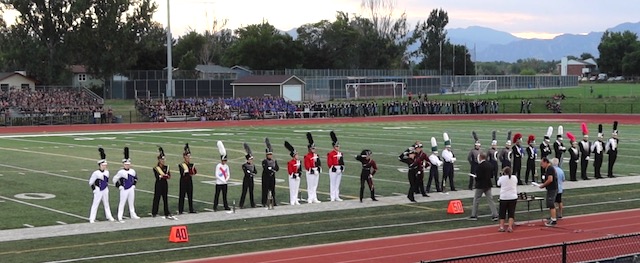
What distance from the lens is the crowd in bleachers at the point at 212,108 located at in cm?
5600

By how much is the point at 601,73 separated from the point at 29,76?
349ft

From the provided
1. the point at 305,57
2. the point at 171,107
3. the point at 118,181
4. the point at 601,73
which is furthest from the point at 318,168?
the point at 601,73

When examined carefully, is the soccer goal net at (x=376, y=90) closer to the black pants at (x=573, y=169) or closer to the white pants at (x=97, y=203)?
the black pants at (x=573, y=169)

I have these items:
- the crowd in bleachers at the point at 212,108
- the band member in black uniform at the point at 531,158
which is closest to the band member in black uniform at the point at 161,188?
the band member in black uniform at the point at 531,158

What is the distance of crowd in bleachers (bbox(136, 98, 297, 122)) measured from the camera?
5600cm

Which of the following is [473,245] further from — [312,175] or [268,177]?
[312,175]

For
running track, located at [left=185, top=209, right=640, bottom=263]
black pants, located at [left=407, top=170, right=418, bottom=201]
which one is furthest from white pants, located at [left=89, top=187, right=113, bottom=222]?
black pants, located at [left=407, top=170, right=418, bottom=201]

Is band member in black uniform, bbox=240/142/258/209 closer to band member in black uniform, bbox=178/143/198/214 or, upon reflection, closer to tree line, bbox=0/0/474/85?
band member in black uniform, bbox=178/143/198/214

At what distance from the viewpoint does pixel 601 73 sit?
149 metres

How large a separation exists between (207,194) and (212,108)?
3607 cm

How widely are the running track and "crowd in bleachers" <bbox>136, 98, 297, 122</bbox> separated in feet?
131

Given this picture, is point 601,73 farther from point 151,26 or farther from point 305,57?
point 151,26

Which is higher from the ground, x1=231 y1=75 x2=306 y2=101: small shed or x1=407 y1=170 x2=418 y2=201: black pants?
x1=231 y1=75 x2=306 y2=101: small shed

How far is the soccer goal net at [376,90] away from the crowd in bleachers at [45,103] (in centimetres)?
2702
